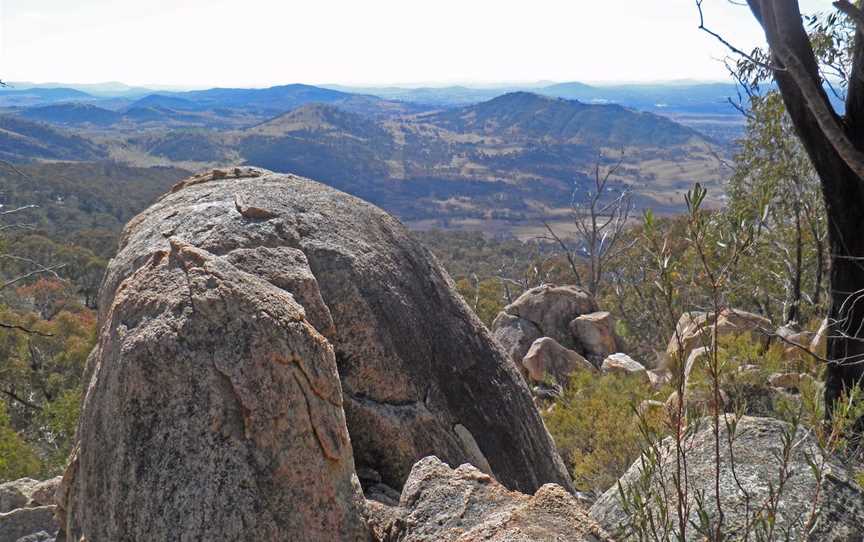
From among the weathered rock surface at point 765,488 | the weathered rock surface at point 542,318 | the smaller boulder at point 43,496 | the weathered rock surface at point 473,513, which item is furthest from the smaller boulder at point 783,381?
the smaller boulder at point 43,496

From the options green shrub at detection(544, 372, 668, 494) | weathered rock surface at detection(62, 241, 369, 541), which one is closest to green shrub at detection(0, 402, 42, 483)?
green shrub at detection(544, 372, 668, 494)

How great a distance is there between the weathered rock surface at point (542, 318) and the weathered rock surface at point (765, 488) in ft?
35.5

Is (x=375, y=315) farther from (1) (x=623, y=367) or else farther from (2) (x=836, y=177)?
(1) (x=623, y=367)

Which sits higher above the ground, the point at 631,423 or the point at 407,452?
the point at 407,452

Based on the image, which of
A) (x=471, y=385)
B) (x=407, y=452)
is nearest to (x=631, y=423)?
(x=471, y=385)

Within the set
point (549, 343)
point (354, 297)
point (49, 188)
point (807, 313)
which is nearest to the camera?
point (354, 297)

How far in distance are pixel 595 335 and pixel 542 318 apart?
131cm

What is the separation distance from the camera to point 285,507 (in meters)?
3.59

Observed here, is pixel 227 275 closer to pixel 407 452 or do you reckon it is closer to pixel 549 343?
pixel 407 452

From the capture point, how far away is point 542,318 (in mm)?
15969

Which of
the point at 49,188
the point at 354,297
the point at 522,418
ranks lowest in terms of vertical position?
the point at 49,188

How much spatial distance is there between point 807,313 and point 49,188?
3261 inches

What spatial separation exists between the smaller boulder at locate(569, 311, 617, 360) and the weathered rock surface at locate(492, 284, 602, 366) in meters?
0.12

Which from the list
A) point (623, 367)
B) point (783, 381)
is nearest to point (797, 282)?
point (623, 367)
